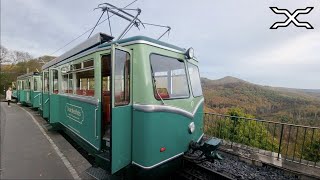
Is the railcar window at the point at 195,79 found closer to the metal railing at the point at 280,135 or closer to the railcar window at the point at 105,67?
the railcar window at the point at 105,67

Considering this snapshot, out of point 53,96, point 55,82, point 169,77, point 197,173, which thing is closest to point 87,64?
point 169,77

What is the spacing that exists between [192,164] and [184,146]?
0.72m

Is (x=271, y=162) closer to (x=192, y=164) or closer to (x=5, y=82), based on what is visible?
(x=192, y=164)

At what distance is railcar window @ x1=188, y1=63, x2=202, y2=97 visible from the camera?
204 inches

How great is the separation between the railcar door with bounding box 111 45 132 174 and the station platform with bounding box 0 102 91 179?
1.50 meters

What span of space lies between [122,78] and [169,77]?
3.55 feet

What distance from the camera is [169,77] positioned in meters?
4.66

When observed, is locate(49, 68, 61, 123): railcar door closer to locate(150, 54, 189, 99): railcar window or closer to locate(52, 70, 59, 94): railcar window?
locate(52, 70, 59, 94): railcar window

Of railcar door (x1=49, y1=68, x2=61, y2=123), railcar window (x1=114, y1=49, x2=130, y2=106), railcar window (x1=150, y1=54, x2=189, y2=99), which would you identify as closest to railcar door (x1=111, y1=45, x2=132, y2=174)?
railcar window (x1=114, y1=49, x2=130, y2=106)

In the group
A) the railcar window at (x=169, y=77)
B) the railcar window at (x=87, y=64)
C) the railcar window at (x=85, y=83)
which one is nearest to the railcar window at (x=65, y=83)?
the railcar window at (x=85, y=83)

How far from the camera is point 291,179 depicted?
500 centimetres

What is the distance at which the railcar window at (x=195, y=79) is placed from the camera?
5.18m

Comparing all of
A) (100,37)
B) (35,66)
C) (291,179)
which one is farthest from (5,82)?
(291,179)

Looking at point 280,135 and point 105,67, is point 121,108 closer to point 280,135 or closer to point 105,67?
point 105,67
